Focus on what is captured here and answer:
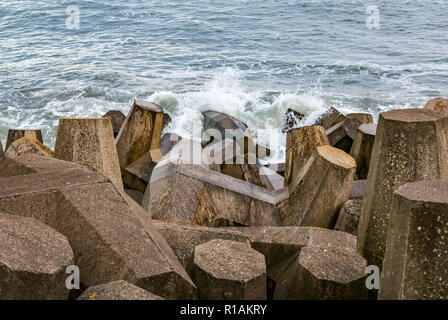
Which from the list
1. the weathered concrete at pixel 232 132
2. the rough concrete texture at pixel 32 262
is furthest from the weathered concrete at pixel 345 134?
the rough concrete texture at pixel 32 262

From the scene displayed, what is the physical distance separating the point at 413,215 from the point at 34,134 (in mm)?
4107

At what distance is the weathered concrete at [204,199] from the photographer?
10.5 ft

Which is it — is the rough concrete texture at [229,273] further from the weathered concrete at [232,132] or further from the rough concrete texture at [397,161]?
the weathered concrete at [232,132]

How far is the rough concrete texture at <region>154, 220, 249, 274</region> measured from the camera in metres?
2.61

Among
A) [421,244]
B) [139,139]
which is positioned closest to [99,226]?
[421,244]

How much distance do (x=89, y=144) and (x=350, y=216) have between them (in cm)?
188

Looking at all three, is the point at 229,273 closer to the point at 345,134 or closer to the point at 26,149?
the point at 26,149

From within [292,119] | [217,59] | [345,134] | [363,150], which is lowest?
[292,119]

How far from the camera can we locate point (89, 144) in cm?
358

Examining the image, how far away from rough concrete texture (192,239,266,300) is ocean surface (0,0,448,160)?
4.56 m

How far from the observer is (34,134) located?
4969mm

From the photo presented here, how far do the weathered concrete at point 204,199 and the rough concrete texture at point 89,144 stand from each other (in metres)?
0.36

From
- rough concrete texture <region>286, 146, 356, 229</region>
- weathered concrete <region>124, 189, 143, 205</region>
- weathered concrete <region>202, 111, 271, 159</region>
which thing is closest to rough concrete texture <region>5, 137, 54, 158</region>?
weathered concrete <region>124, 189, 143, 205</region>

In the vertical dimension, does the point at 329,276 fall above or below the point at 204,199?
above
